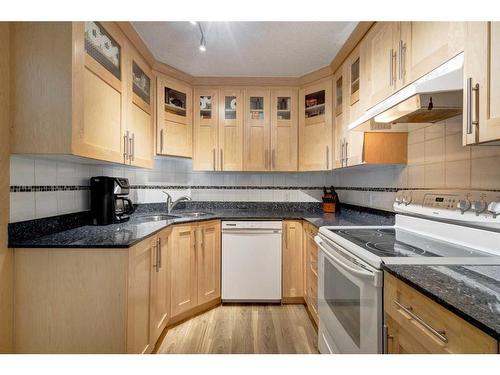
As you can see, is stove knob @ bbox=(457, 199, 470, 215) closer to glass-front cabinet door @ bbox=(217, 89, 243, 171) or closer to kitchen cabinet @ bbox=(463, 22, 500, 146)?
kitchen cabinet @ bbox=(463, 22, 500, 146)

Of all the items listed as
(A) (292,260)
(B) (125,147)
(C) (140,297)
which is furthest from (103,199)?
(A) (292,260)

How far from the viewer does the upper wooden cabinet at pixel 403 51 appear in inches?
44.1

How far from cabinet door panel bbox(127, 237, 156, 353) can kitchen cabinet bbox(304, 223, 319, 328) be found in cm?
125

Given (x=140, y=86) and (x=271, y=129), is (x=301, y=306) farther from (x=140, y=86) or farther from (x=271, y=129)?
(x=140, y=86)

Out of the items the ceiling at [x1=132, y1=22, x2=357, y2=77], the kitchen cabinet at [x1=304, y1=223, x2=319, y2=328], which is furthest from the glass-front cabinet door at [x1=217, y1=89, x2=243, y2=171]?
the kitchen cabinet at [x1=304, y1=223, x2=319, y2=328]

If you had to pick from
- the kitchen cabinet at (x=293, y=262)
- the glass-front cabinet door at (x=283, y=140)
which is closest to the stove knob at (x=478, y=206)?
the kitchen cabinet at (x=293, y=262)

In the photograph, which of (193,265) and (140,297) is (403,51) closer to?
(140,297)

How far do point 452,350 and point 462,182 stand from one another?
1011 mm

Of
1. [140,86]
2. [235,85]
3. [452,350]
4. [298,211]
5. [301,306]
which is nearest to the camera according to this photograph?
[452,350]

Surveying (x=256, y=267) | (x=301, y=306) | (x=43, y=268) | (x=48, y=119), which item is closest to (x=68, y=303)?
(x=43, y=268)

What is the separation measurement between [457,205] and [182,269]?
1.97 m

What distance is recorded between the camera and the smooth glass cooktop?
112cm

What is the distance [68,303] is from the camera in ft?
4.18

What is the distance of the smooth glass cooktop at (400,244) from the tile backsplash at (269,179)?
0.33 metres
